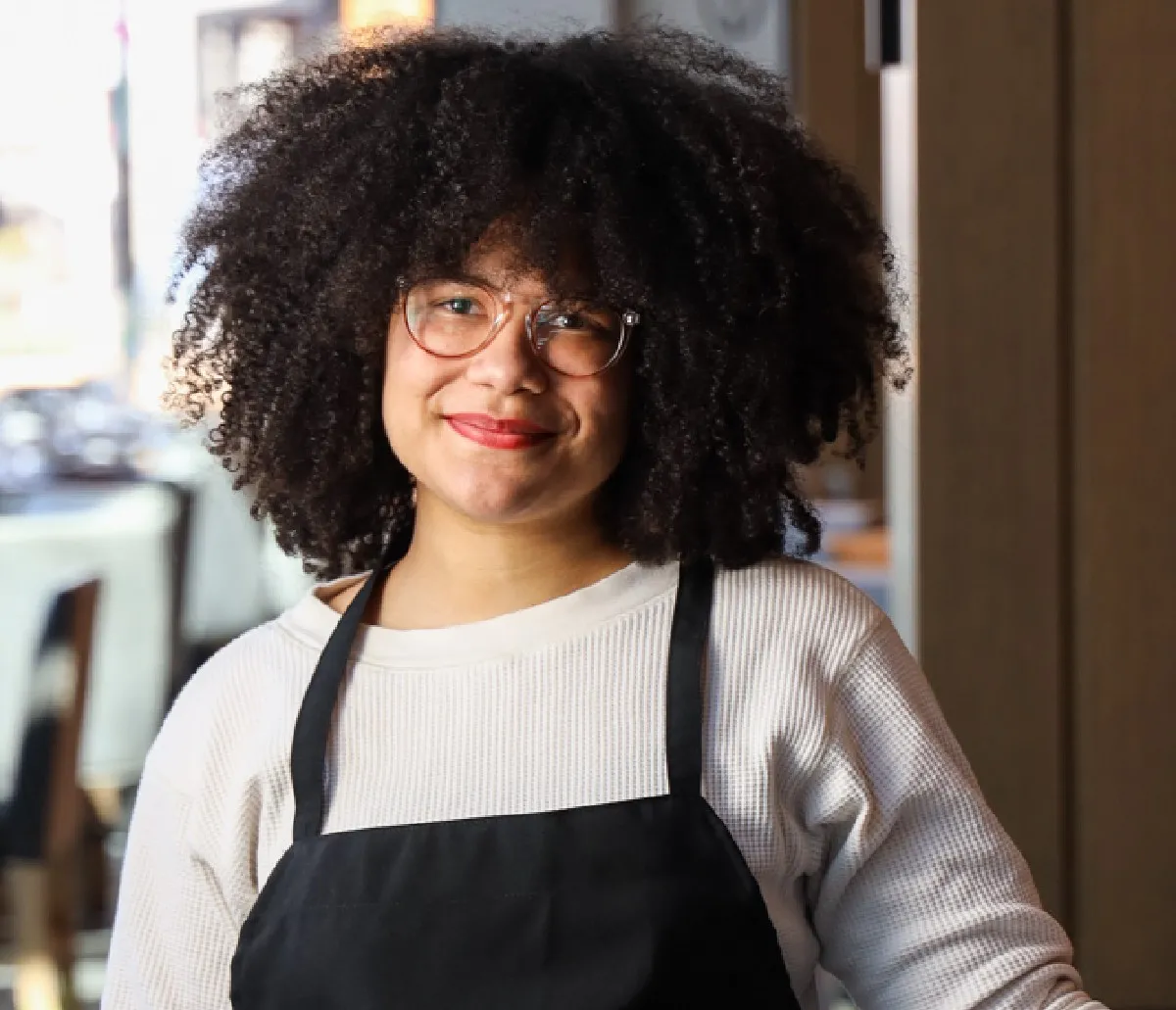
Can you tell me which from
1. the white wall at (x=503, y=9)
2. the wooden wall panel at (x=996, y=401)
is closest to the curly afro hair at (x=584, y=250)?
the wooden wall panel at (x=996, y=401)

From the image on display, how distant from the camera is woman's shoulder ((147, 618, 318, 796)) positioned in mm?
1143

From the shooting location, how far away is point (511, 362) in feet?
3.45

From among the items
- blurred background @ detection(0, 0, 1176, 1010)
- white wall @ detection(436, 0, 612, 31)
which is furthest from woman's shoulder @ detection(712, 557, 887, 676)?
white wall @ detection(436, 0, 612, 31)

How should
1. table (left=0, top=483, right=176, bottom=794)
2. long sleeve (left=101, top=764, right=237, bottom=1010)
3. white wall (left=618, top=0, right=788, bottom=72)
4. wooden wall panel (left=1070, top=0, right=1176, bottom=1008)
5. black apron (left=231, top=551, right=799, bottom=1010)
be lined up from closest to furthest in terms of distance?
1. black apron (left=231, top=551, right=799, bottom=1010)
2. long sleeve (left=101, top=764, right=237, bottom=1010)
3. wooden wall panel (left=1070, top=0, right=1176, bottom=1008)
4. table (left=0, top=483, right=176, bottom=794)
5. white wall (left=618, top=0, right=788, bottom=72)

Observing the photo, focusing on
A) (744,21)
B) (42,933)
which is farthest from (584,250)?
(744,21)

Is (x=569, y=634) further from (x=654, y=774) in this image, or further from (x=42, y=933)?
(x=42, y=933)

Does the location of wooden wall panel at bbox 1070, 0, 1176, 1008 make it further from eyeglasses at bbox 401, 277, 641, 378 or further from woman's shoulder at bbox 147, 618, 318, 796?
woman's shoulder at bbox 147, 618, 318, 796

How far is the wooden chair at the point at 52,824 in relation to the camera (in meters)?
2.29

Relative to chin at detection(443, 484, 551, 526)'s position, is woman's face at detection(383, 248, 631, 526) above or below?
above

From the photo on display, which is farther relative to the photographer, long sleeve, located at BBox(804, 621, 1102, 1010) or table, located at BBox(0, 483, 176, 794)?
table, located at BBox(0, 483, 176, 794)

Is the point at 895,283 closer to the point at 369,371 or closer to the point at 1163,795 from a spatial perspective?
the point at 369,371

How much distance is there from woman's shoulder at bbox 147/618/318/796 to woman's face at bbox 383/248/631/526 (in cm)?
17

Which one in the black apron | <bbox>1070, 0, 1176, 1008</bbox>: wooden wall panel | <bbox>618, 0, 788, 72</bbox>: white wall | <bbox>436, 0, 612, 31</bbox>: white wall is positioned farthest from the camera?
<bbox>618, 0, 788, 72</bbox>: white wall

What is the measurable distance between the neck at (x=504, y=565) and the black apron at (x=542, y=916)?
14 cm
